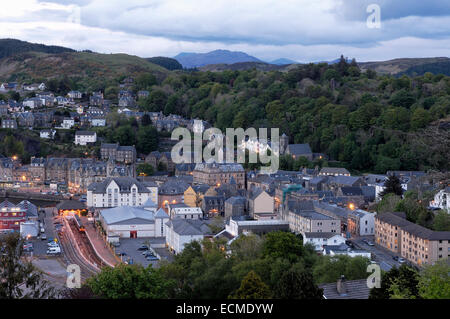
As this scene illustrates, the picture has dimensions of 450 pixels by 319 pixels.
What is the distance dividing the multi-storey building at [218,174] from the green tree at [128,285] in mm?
18600

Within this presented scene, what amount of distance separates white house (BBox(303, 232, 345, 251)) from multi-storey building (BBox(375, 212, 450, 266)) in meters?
1.70

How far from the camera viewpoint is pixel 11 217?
22.6 meters

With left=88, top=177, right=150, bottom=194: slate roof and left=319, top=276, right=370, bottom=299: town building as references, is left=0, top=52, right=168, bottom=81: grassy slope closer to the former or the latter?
left=88, top=177, right=150, bottom=194: slate roof

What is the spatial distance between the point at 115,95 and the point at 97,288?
40.8 meters

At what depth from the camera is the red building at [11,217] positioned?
22469 millimetres

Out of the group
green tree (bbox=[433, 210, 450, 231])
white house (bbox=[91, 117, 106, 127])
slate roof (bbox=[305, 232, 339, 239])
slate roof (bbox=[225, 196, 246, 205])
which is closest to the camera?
green tree (bbox=[433, 210, 450, 231])

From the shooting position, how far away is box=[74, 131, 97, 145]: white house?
3747cm

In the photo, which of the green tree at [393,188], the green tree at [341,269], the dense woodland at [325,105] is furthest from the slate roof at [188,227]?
the dense woodland at [325,105]

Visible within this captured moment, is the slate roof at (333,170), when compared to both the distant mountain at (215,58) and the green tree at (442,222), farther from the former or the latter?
the distant mountain at (215,58)

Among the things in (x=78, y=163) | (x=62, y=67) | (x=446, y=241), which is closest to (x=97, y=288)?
(x=446, y=241)

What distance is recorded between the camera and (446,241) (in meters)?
16.5

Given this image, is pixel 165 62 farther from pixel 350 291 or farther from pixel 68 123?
pixel 350 291

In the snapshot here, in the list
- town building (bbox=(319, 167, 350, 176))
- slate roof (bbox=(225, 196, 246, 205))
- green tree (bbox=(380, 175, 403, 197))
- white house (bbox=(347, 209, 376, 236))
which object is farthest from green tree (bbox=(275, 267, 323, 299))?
town building (bbox=(319, 167, 350, 176))

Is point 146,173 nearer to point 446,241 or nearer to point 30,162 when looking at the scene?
point 30,162
